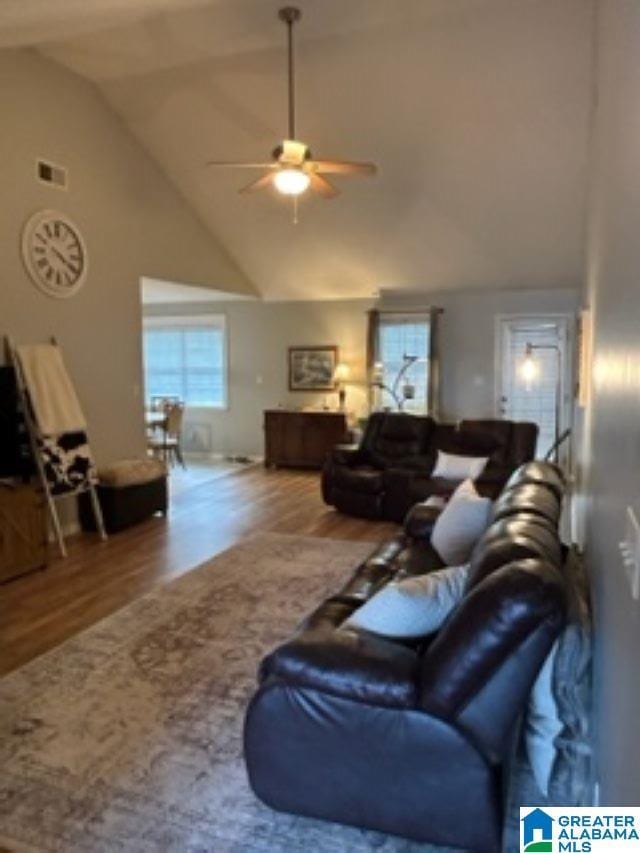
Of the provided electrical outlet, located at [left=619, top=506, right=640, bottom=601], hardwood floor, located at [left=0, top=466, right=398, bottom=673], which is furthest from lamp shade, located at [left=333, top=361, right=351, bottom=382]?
electrical outlet, located at [left=619, top=506, right=640, bottom=601]

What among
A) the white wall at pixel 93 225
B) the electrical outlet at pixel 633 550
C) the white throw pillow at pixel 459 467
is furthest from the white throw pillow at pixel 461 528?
the white wall at pixel 93 225

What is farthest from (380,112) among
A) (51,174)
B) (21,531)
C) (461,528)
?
(21,531)

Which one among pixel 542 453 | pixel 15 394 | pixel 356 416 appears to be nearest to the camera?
pixel 15 394

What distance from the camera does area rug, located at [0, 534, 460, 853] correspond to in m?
2.03

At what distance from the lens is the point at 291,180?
166 inches

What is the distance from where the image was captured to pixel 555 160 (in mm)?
5723

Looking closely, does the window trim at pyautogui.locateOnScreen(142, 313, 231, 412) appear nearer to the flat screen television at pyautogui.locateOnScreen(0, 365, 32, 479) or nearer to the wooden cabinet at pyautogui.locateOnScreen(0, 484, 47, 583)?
the flat screen television at pyautogui.locateOnScreen(0, 365, 32, 479)

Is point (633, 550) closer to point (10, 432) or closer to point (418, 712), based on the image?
point (418, 712)

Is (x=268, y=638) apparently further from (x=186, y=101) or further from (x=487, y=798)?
(x=186, y=101)

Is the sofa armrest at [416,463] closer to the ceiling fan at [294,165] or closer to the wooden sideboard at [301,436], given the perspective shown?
the wooden sideboard at [301,436]

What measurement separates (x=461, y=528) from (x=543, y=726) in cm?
136

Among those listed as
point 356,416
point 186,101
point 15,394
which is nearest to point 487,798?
point 15,394

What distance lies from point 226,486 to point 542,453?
4103 millimetres

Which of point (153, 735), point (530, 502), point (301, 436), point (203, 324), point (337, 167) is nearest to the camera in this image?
point (153, 735)
